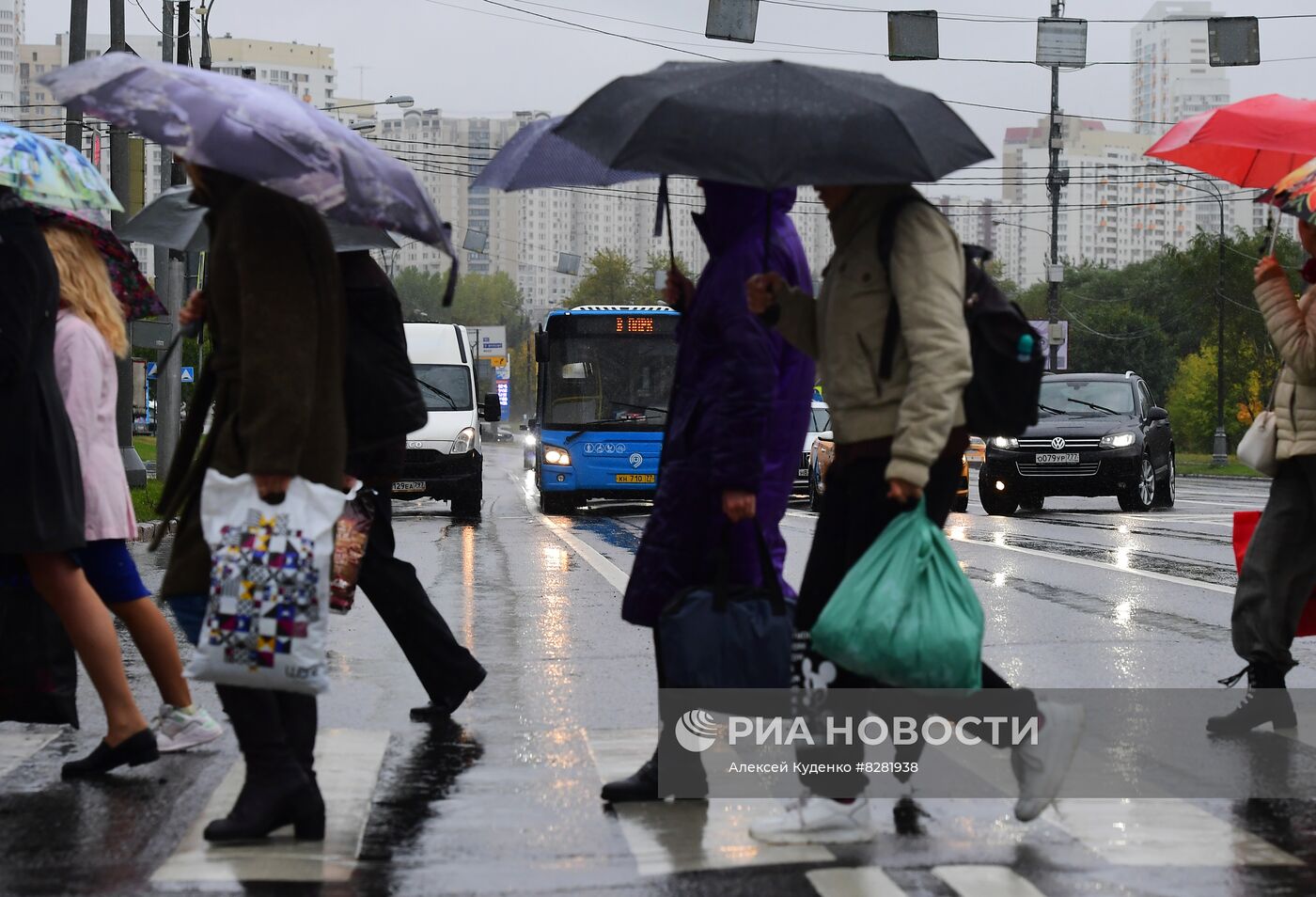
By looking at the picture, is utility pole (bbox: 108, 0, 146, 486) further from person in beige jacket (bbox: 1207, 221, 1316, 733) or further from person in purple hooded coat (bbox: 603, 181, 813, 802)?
person in purple hooded coat (bbox: 603, 181, 813, 802)

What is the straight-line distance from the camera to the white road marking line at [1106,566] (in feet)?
40.1

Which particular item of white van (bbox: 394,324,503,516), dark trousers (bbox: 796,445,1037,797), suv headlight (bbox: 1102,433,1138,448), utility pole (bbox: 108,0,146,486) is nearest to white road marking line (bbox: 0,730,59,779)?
dark trousers (bbox: 796,445,1037,797)

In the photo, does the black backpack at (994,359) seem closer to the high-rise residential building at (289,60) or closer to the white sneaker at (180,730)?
the white sneaker at (180,730)

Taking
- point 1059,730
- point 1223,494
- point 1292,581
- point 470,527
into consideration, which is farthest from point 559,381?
point 1059,730

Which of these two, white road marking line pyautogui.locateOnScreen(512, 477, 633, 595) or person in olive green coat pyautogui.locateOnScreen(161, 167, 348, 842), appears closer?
person in olive green coat pyautogui.locateOnScreen(161, 167, 348, 842)

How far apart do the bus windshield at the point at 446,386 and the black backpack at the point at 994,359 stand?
1911 cm

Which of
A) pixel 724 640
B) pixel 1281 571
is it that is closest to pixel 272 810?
pixel 724 640

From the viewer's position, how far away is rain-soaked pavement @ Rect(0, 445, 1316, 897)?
4484mm

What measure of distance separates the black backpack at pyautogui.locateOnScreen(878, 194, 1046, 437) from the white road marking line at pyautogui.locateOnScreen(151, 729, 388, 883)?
1.83 meters

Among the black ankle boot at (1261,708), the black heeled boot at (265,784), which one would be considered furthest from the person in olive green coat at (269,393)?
the black ankle boot at (1261,708)

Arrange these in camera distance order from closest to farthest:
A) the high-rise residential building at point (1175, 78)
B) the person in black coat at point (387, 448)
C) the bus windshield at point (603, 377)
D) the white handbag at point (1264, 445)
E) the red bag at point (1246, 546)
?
the person in black coat at point (387, 448)
the white handbag at point (1264, 445)
the red bag at point (1246, 546)
the bus windshield at point (603, 377)
the high-rise residential building at point (1175, 78)

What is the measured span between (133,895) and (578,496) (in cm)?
2017

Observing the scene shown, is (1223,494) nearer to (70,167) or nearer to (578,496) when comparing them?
(578,496)

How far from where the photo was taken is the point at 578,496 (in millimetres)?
24484
